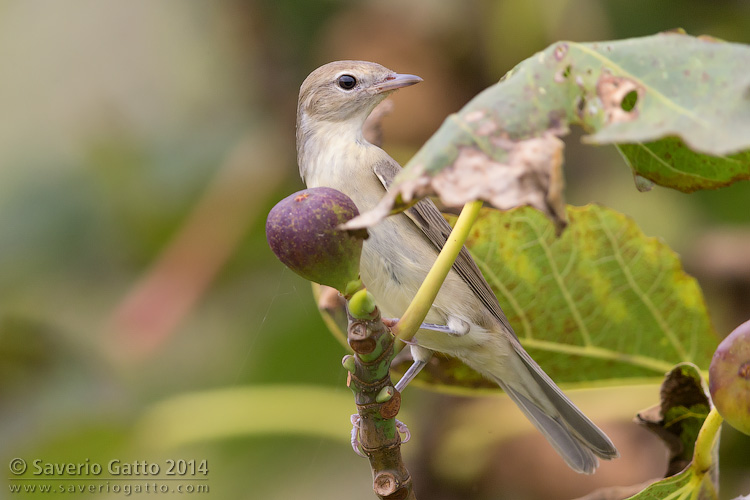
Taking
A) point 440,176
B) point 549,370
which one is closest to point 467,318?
point 549,370

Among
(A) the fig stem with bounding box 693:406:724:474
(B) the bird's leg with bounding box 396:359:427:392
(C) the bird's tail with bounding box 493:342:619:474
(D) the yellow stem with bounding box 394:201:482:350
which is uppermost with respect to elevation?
(D) the yellow stem with bounding box 394:201:482:350

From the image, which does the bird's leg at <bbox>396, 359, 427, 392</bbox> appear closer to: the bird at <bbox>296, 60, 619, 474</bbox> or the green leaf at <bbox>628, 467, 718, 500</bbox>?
the bird at <bbox>296, 60, 619, 474</bbox>

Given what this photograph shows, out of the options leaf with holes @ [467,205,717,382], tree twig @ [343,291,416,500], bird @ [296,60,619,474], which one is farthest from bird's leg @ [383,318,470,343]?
tree twig @ [343,291,416,500]

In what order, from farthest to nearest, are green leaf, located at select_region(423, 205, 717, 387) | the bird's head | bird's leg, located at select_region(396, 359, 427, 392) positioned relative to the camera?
the bird's head, bird's leg, located at select_region(396, 359, 427, 392), green leaf, located at select_region(423, 205, 717, 387)

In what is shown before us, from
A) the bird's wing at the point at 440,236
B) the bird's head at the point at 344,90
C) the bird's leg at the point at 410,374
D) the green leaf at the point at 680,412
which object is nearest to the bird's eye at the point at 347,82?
the bird's head at the point at 344,90

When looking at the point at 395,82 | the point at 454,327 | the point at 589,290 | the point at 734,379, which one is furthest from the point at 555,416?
the point at 734,379

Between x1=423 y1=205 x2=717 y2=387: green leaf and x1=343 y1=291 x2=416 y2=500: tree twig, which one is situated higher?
x1=343 y1=291 x2=416 y2=500: tree twig
